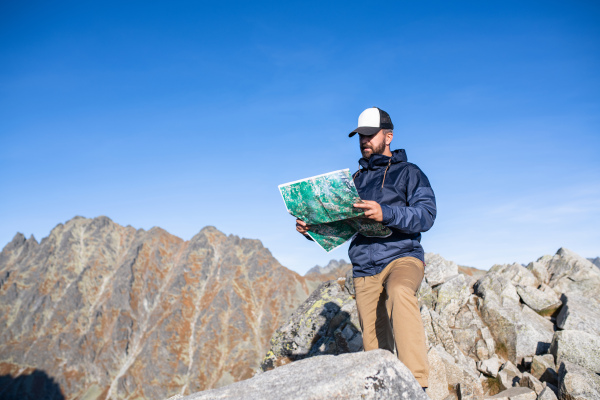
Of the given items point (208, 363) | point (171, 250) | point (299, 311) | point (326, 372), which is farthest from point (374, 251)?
point (171, 250)

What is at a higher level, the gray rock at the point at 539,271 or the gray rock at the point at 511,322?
the gray rock at the point at 539,271

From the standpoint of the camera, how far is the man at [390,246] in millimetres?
5418

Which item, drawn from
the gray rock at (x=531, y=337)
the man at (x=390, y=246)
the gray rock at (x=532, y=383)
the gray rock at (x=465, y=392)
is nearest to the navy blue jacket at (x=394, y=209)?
the man at (x=390, y=246)

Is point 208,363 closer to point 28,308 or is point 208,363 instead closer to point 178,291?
point 178,291

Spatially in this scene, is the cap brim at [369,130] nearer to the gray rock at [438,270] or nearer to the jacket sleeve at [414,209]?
the jacket sleeve at [414,209]

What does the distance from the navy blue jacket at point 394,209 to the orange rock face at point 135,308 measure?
402ft

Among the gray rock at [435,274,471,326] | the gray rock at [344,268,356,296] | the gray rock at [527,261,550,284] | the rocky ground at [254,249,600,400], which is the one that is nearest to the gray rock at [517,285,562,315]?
the rocky ground at [254,249,600,400]

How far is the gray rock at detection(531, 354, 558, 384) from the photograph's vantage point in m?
10.3

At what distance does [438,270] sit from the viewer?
51.7ft

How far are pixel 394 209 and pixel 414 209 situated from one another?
1.14 feet

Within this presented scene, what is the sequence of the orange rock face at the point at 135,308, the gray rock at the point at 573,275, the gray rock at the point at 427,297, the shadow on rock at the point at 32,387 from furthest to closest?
the orange rock face at the point at 135,308
the shadow on rock at the point at 32,387
the gray rock at the point at 573,275
the gray rock at the point at 427,297

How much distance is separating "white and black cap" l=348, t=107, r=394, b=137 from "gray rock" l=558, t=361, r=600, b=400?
7306 mm

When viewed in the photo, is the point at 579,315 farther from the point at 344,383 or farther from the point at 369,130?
the point at 344,383

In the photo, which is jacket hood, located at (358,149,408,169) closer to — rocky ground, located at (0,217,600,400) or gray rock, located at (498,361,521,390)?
rocky ground, located at (0,217,600,400)
